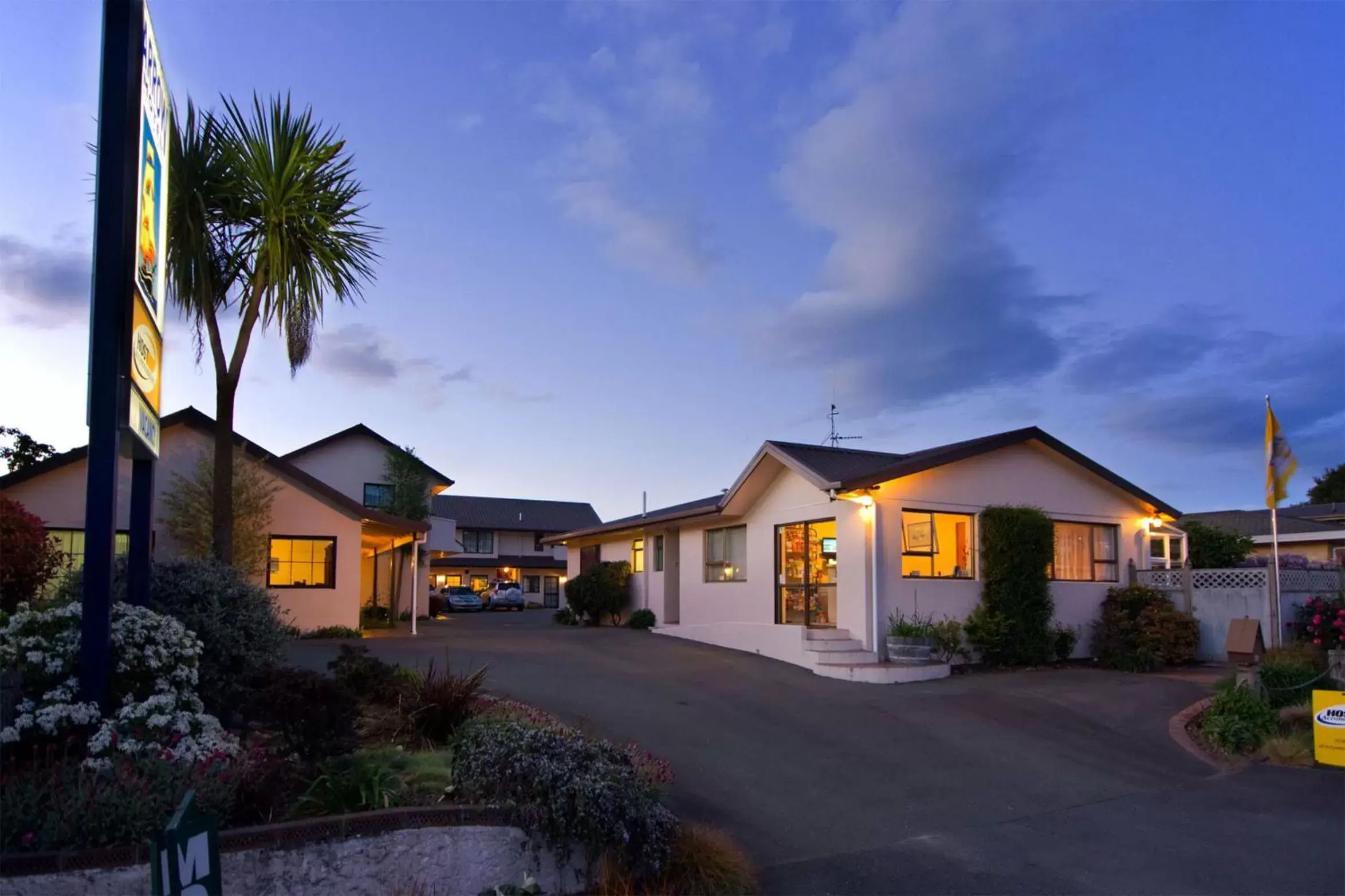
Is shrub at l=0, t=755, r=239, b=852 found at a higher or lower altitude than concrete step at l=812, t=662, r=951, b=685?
higher

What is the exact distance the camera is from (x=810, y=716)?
12.6m

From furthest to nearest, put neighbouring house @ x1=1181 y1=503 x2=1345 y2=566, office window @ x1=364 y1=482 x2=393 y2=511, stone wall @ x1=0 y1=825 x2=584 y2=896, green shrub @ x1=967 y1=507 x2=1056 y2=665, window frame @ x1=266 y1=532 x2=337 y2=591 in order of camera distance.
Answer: office window @ x1=364 y1=482 x2=393 y2=511 → neighbouring house @ x1=1181 y1=503 x2=1345 y2=566 → window frame @ x1=266 y1=532 x2=337 y2=591 → green shrub @ x1=967 y1=507 x2=1056 y2=665 → stone wall @ x1=0 y1=825 x2=584 y2=896

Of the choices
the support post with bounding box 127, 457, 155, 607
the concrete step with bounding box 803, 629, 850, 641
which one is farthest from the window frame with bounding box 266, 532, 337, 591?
the support post with bounding box 127, 457, 155, 607

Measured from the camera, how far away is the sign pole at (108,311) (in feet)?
22.4

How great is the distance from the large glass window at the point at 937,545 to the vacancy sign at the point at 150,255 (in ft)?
41.3

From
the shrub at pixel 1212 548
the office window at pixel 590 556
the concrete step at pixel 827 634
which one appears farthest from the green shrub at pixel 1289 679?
the office window at pixel 590 556

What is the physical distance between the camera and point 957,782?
9992 millimetres

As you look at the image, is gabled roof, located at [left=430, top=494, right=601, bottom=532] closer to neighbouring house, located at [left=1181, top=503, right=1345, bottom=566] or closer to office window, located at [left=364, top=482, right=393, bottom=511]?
Answer: office window, located at [left=364, top=482, right=393, bottom=511]

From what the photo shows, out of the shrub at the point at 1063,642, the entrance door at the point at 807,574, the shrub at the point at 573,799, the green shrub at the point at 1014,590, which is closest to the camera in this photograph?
the shrub at the point at 573,799

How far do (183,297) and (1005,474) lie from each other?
1409 centimetres

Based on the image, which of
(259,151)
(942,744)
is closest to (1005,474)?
(942,744)

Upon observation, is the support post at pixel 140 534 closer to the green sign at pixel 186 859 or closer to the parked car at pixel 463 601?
the green sign at pixel 186 859

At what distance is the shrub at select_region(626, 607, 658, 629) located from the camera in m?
25.1

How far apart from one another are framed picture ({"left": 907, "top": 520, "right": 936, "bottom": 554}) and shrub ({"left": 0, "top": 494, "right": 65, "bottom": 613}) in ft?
42.2
